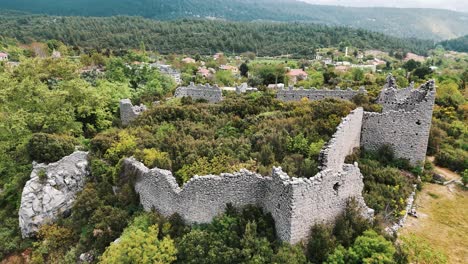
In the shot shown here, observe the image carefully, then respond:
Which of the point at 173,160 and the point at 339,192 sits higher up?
the point at 339,192

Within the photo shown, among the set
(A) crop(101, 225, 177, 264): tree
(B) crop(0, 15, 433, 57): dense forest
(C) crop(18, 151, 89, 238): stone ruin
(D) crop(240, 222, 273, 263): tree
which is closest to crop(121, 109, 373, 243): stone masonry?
(D) crop(240, 222, 273, 263): tree

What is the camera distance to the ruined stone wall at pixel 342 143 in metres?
15.2

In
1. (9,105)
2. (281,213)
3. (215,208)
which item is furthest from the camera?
(9,105)

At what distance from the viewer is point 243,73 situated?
76.4 m

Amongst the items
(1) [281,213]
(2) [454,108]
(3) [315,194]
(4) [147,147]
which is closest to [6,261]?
(4) [147,147]

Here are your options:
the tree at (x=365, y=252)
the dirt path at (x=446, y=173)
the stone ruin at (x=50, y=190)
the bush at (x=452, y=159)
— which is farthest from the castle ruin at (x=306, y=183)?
the stone ruin at (x=50, y=190)

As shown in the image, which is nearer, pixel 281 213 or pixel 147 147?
pixel 281 213

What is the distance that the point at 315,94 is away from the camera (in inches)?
1170

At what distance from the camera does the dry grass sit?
13922 millimetres

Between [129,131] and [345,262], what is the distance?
1554cm

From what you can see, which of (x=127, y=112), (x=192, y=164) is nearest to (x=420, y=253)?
(x=192, y=164)

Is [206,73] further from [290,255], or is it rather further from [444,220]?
[290,255]

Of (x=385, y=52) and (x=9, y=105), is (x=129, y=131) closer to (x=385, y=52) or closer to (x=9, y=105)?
(x=9, y=105)

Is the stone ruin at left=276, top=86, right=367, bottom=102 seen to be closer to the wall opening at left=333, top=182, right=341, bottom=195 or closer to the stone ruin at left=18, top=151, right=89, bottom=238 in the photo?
the stone ruin at left=18, top=151, right=89, bottom=238
